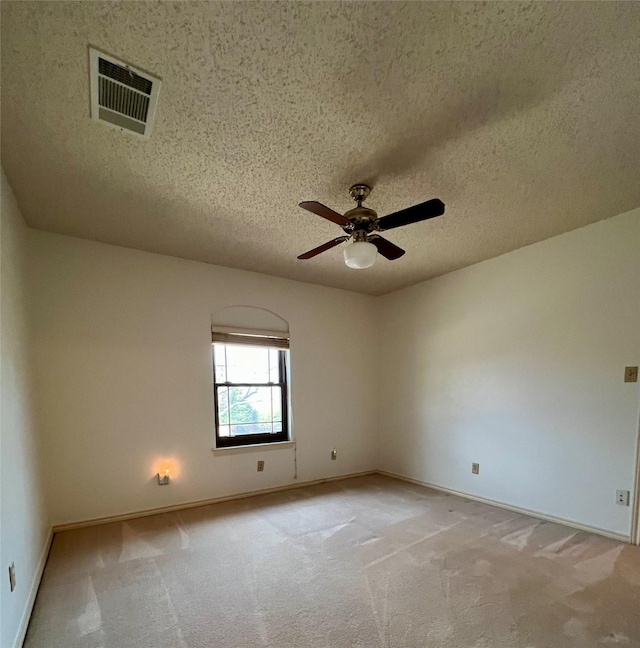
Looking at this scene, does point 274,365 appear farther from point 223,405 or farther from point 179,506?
point 179,506

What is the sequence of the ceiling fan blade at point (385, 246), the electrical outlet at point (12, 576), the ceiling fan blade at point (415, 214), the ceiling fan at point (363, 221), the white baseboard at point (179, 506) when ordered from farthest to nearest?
the white baseboard at point (179, 506)
the ceiling fan blade at point (385, 246)
the ceiling fan at point (363, 221)
the ceiling fan blade at point (415, 214)
the electrical outlet at point (12, 576)

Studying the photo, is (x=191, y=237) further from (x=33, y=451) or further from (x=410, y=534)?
(x=410, y=534)

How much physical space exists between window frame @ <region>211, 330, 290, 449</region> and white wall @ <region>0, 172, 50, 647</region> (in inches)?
63.1

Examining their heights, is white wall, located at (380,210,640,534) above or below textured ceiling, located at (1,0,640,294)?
below

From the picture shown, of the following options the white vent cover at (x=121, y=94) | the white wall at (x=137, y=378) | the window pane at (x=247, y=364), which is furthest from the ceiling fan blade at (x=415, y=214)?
the window pane at (x=247, y=364)

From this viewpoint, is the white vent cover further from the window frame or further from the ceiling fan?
the window frame

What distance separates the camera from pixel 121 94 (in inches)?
59.5

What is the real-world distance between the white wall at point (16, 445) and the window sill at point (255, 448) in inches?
59.8

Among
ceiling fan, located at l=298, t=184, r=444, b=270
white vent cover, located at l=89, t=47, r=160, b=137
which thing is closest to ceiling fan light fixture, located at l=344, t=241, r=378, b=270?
ceiling fan, located at l=298, t=184, r=444, b=270

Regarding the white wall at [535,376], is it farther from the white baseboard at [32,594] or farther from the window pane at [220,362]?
the white baseboard at [32,594]

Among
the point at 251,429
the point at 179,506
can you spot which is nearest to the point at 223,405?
the point at 251,429

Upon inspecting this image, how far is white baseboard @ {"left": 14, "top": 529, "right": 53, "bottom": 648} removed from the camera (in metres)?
1.71

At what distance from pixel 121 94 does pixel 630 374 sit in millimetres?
3842

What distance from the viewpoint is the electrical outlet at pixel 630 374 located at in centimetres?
271
